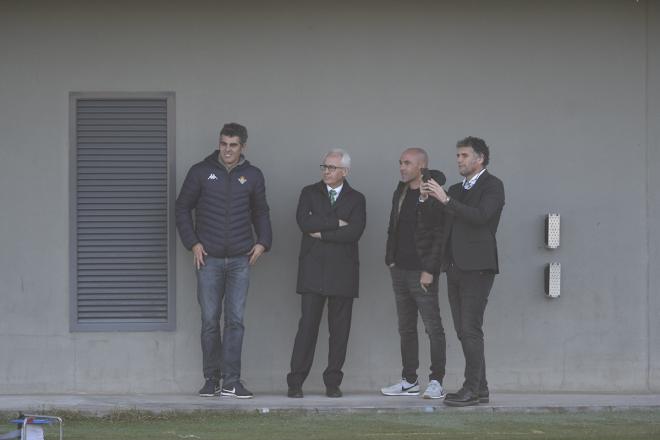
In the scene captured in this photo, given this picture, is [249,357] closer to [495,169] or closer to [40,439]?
[495,169]

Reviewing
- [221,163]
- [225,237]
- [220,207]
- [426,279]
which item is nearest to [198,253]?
[225,237]

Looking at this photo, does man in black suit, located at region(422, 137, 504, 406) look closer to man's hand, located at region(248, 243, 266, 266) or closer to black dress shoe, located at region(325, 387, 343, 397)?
black dress shoe, located at region(325, 387, 343, 397)

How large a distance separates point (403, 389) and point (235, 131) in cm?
241

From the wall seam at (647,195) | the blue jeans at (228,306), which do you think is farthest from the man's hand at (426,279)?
the wall seam at (647,195)

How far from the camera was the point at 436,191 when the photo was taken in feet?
33.2

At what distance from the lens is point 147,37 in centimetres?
1130

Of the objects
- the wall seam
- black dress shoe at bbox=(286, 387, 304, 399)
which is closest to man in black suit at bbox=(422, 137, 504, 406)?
black dress shoe at bbox=(286, 387, 304, 399)

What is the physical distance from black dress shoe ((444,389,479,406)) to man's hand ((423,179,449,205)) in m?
1.43

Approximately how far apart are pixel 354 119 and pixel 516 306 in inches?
79.1

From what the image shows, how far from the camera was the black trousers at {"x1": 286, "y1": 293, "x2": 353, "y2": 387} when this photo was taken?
10.9 m

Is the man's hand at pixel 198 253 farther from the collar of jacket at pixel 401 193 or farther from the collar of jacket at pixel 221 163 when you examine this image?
the collar of jacket at pixel 401 193

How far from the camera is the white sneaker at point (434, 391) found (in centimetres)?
1083

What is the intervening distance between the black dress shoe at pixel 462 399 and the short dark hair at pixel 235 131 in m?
2.52

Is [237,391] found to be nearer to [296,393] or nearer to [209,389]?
[209,389]
